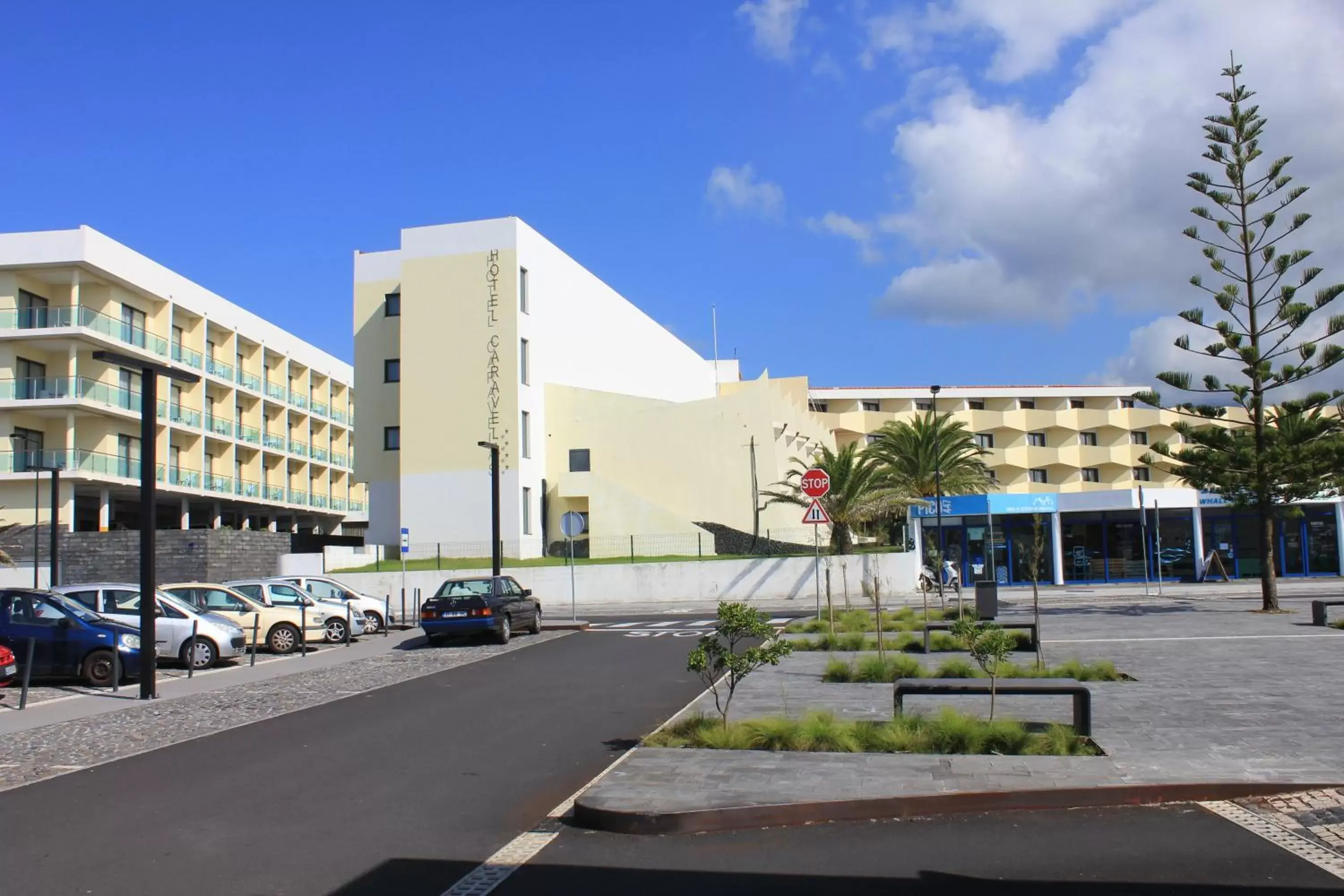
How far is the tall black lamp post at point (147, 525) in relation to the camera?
593 inches

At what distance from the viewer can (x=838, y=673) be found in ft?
47.4

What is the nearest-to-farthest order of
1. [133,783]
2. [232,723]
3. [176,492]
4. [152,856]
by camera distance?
[152,856] → [133,783] → [232,723] → [176,492]

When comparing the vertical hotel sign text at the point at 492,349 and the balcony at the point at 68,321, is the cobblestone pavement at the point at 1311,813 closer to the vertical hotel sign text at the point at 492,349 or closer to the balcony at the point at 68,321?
the vertical hotel sign text at the point at 492,349

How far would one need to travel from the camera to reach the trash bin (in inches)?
845

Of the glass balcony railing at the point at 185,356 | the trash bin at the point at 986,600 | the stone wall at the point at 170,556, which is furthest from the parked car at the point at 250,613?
the glass balcony railing at the point at 185,356

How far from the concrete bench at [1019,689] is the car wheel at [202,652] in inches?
531

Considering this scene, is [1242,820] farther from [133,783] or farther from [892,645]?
[892,645]

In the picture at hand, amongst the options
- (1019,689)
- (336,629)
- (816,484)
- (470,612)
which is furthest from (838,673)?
(336,629)

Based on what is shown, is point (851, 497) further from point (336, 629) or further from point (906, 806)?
point (906, 806)

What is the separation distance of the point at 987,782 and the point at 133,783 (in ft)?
A: 23.8

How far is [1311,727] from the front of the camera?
985cm

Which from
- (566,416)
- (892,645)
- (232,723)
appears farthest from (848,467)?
(232,723)

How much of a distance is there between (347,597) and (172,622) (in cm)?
766

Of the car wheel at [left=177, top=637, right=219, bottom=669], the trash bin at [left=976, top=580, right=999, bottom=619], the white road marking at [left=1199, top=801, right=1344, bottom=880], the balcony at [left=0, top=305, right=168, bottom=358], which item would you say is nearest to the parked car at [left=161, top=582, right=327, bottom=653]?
the car wheel at [left=177, top=637, right=219, bottom=669]
